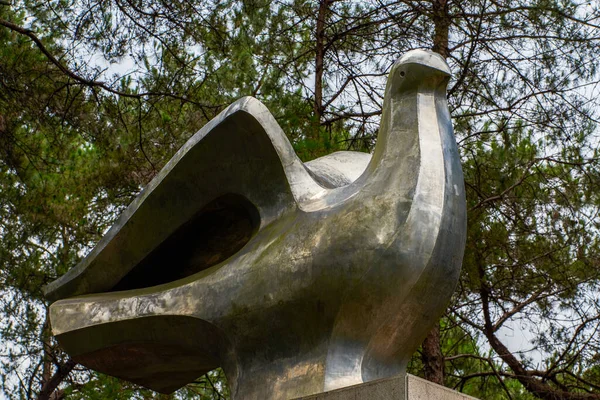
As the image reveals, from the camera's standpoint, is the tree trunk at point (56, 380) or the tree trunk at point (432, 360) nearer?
the tree trunk at point (432, 360)

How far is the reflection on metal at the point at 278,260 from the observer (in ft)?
11.5

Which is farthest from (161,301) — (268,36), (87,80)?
(268,36)

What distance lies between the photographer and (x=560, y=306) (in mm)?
7598

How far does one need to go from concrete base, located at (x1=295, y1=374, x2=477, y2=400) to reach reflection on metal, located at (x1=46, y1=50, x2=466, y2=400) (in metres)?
0.24

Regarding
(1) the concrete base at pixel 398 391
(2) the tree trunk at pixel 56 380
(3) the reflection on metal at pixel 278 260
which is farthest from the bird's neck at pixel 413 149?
(2) the tree trunk at pixel 56 380

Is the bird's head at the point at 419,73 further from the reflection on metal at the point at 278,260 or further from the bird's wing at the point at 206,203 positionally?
the bird's wing at the point at 206,203

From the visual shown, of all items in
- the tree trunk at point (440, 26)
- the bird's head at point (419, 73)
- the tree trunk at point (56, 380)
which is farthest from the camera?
the tree trunk at point (56, 380)

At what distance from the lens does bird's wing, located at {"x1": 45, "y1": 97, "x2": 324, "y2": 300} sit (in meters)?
4.04

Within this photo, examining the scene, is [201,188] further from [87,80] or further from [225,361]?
[87,80]

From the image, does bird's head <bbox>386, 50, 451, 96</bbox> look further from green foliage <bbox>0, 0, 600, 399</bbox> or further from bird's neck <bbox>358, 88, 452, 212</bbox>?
green foliage <bbox>0, 0, 600, 399</bbox>

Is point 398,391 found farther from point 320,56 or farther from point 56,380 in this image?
point 56,380

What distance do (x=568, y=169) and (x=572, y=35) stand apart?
1.39m

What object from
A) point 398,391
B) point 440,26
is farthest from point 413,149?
point 440,26

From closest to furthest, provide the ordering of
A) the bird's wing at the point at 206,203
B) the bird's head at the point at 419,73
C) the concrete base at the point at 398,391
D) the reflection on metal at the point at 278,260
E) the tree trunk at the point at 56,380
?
the concrete base at the point at 398,391 → the reflection on metal at the point at 278,260 → the bird's head at the point at 419,73 → the bird's wing at the point at 206,203 → the tree trunk at the point at 56,380
